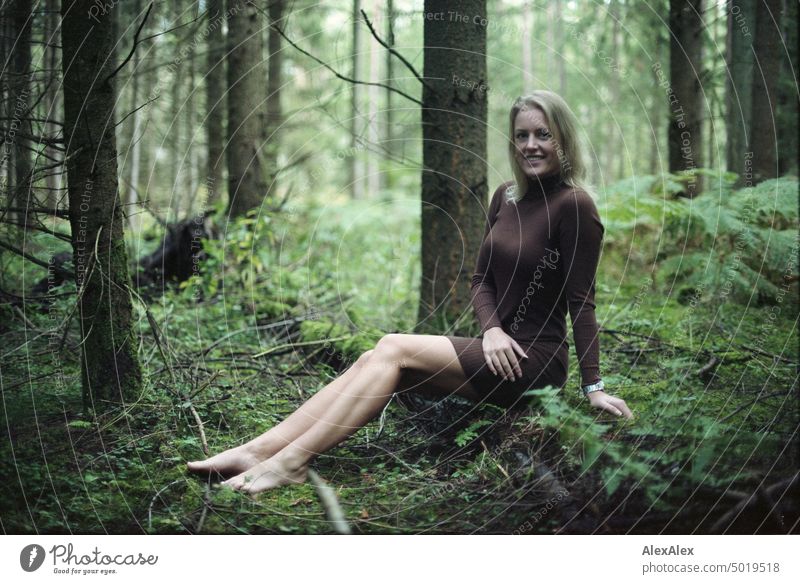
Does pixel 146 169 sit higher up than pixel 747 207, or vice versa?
pixel 146 169

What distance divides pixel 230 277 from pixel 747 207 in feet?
12.6

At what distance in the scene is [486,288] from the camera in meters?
2.96

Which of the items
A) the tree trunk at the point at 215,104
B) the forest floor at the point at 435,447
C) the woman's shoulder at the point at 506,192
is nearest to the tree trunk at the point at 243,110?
the tree trunk at the point at 215,104

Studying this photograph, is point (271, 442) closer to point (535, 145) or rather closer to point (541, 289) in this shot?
point (541, 289)

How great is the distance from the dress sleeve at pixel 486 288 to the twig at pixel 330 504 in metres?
0.95

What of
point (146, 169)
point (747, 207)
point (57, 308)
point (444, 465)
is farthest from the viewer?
point (146, 169)

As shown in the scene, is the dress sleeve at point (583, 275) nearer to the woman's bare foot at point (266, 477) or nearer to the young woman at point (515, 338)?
the young woman at point (515, 338)

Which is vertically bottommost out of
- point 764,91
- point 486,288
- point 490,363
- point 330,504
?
point 330,504

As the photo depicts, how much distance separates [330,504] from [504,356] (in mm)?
921

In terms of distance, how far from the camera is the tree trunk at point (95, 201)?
8.83 ft

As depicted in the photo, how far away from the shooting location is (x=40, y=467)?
2.45 m

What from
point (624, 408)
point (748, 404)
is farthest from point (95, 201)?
point (748, 404)

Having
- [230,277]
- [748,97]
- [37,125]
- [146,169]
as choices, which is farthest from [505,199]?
[146,169]
